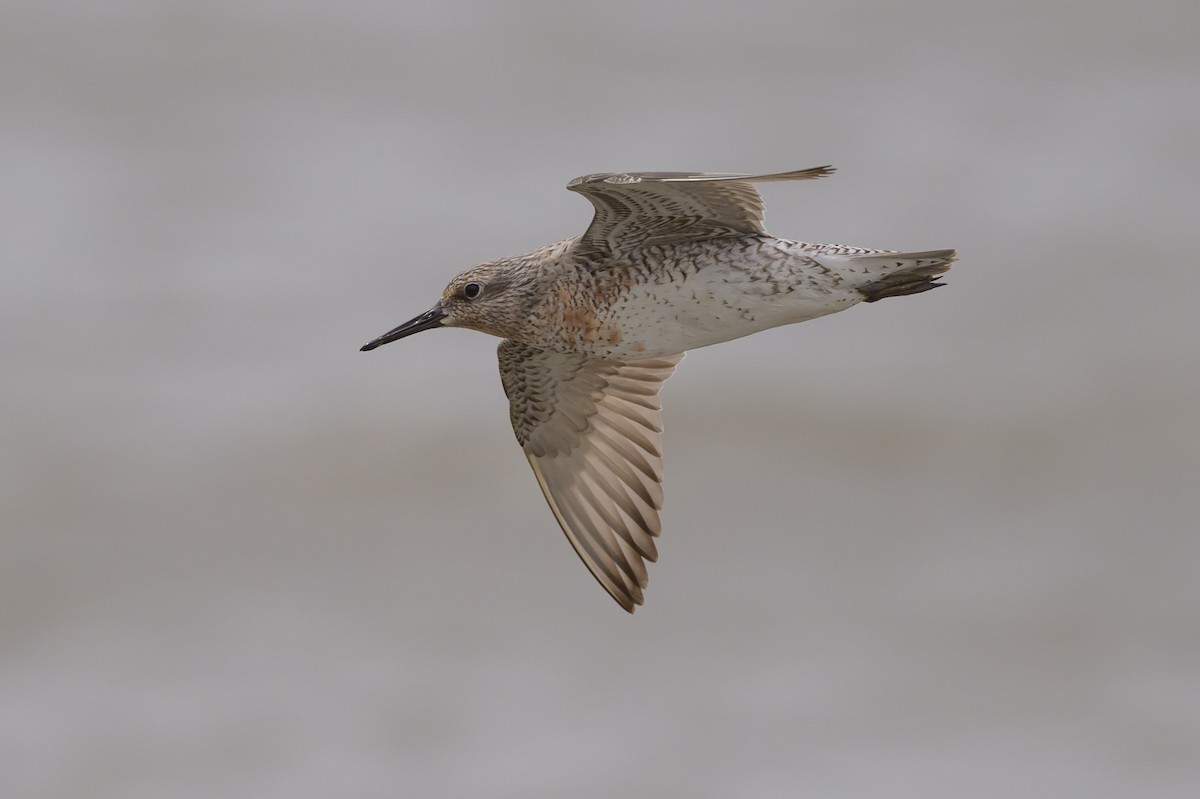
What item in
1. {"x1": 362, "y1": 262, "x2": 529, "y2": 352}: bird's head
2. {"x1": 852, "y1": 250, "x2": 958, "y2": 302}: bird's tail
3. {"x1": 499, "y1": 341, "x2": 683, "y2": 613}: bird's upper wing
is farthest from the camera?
{"x1": 499, "y1": 341, "x2": 683, "y2": 613}: bird's upper wing

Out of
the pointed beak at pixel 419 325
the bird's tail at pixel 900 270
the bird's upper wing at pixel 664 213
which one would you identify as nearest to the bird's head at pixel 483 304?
the pointed beak at pixel 419 325

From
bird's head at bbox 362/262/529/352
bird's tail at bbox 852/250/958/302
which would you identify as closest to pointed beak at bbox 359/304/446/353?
bird's head at bbox 362/262/529/352

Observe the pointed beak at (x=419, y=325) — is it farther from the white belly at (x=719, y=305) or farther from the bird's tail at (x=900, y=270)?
the bird's tail at (x=900, y=270)

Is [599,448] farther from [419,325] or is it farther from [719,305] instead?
[719,305]

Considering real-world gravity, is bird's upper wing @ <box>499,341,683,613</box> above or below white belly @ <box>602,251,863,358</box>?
below

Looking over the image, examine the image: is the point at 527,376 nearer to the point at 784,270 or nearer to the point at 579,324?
the point at 579,324

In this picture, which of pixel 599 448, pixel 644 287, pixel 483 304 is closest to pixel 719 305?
pixel 644 287

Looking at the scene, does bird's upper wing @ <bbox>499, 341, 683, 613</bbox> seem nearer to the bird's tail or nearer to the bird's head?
the bird's head
